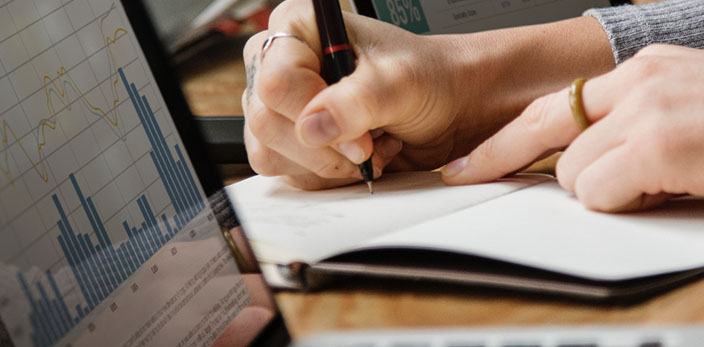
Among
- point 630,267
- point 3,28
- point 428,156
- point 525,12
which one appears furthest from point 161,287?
point 525,12

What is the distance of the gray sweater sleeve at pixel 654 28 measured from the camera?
0.64 metres

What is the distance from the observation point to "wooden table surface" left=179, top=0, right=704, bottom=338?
311 mm

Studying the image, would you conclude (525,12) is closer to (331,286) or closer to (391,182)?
(391,182)

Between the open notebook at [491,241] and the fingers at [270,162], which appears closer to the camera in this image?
the open notebook at [491,241]

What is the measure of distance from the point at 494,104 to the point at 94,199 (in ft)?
1.41

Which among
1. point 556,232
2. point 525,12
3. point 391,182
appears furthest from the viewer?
point 525,12

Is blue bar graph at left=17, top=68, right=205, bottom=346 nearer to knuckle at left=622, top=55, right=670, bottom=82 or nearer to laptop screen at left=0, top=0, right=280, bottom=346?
laptop screen at left=0, top=0, right=280, bottom=346

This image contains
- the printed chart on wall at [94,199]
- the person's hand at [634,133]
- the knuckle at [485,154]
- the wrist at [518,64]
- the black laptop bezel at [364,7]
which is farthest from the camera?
the black laptop bezel at [364,7]

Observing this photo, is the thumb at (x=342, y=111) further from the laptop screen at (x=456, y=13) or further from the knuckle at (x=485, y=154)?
Answer: the laptop screen at (x=456, y=13)

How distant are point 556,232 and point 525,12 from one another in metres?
0.60

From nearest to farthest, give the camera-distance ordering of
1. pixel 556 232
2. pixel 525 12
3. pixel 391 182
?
pixel 556 232 < pixel 391 182 < pixel 525 12

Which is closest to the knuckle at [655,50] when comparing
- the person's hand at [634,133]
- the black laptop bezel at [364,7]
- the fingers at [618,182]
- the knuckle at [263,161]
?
the person's hand at [634,133]

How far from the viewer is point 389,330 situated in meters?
0.33

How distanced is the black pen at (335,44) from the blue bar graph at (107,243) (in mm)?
179
